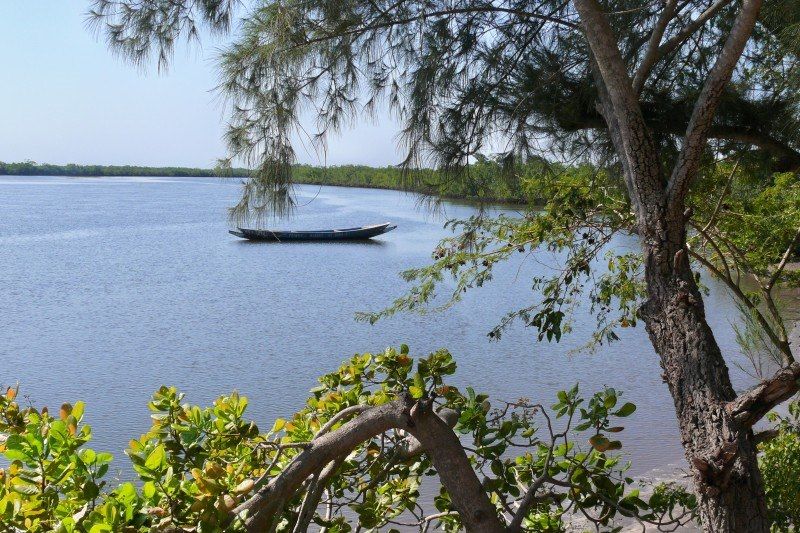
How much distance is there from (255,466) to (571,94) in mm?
2016

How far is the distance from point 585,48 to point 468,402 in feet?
5.53

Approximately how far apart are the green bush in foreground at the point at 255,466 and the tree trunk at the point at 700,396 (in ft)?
0.64

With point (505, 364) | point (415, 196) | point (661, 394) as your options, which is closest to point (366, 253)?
point (505, 364)

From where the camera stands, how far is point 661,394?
669cm

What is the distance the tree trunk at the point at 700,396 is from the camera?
197 centimetres

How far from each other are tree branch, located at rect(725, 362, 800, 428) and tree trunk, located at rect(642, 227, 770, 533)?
0.03m

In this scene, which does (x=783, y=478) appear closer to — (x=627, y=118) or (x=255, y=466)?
(x=627, y=118)

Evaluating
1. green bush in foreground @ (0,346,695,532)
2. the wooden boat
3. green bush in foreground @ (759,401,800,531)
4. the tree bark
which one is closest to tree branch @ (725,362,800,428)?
the tree bark

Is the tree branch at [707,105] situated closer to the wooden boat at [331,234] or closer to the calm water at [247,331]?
the calm water at [247,331]

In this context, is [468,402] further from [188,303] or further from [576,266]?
[188,303]

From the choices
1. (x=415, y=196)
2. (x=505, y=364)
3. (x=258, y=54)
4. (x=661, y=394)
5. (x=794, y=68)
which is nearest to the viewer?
(x=258, y=54)

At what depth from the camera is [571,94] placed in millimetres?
3174

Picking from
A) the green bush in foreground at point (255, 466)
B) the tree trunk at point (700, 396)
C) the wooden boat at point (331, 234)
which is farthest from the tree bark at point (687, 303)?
the wooden boat at point (331, 234)

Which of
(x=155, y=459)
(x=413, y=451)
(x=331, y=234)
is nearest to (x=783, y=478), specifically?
(x=413, y=451)
